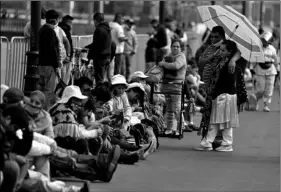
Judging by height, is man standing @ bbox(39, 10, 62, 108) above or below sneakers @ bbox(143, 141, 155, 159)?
above

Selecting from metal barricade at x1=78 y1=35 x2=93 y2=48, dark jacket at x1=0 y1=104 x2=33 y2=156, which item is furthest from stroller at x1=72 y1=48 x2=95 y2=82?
dark jacket at x1=0 y1=104 x2=33 y2=156

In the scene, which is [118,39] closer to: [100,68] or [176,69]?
[100,68]

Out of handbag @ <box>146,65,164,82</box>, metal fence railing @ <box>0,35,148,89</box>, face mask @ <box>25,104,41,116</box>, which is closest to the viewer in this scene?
face mask @ <box>25,104,41,116</box>

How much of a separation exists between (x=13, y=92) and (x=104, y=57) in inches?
419

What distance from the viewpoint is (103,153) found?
527 inches

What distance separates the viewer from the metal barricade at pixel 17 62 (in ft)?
61.3

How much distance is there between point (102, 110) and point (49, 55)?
4.01 metres

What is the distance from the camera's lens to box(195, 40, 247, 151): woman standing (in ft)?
52.4

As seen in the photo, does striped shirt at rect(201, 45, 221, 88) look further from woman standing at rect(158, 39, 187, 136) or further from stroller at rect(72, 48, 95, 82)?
stroller at rect(72, 48, 95, 82)

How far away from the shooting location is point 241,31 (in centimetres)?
1673

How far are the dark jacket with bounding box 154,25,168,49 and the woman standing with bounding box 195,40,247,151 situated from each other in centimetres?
1272

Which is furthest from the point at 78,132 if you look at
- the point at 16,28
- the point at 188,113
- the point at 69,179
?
the point at 16,28

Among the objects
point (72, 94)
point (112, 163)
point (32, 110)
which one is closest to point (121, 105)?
point (72, 94)

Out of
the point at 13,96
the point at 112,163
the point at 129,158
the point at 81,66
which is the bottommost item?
the point at 129,158
